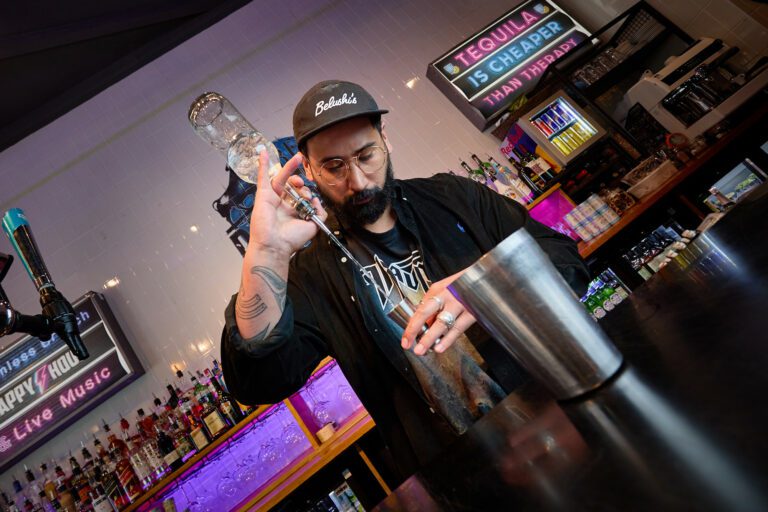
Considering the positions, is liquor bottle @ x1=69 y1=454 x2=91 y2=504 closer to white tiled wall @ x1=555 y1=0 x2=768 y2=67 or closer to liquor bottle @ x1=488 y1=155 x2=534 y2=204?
liquor bottle @ x1=488 y1=155 x2=534 y2=204

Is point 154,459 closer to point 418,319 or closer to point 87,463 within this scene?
point 87,463

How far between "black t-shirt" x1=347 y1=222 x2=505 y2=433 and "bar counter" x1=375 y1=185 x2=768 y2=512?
0.33 metres

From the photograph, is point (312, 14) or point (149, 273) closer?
point (149, 273)

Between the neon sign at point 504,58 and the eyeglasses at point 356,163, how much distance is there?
2269 millimetres

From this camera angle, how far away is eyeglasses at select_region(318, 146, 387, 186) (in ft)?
4.62

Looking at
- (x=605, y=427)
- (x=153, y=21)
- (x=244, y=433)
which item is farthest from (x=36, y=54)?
(x=605, y=427)

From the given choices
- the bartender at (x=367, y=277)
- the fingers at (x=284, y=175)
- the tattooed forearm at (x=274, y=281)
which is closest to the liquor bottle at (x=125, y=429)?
the bartender at (x=367, y=277)

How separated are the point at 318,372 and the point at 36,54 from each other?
3.14m

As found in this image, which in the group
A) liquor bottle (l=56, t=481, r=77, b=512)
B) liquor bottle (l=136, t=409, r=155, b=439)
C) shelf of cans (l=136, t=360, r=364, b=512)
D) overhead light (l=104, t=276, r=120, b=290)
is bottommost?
shelf of cans (l=136, t=360, r=364, b=512)

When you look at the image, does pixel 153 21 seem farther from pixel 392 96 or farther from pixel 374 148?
pixel 374 148

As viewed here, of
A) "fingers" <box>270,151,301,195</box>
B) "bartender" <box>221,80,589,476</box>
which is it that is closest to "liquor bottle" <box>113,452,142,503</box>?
"bartender" <box>221,80,589,476</box>

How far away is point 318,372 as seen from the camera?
280 centimetres

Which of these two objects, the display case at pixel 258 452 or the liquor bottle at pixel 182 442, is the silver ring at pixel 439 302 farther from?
the liquor bottle at pixel 182 442

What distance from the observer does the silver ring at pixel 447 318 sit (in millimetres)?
785
